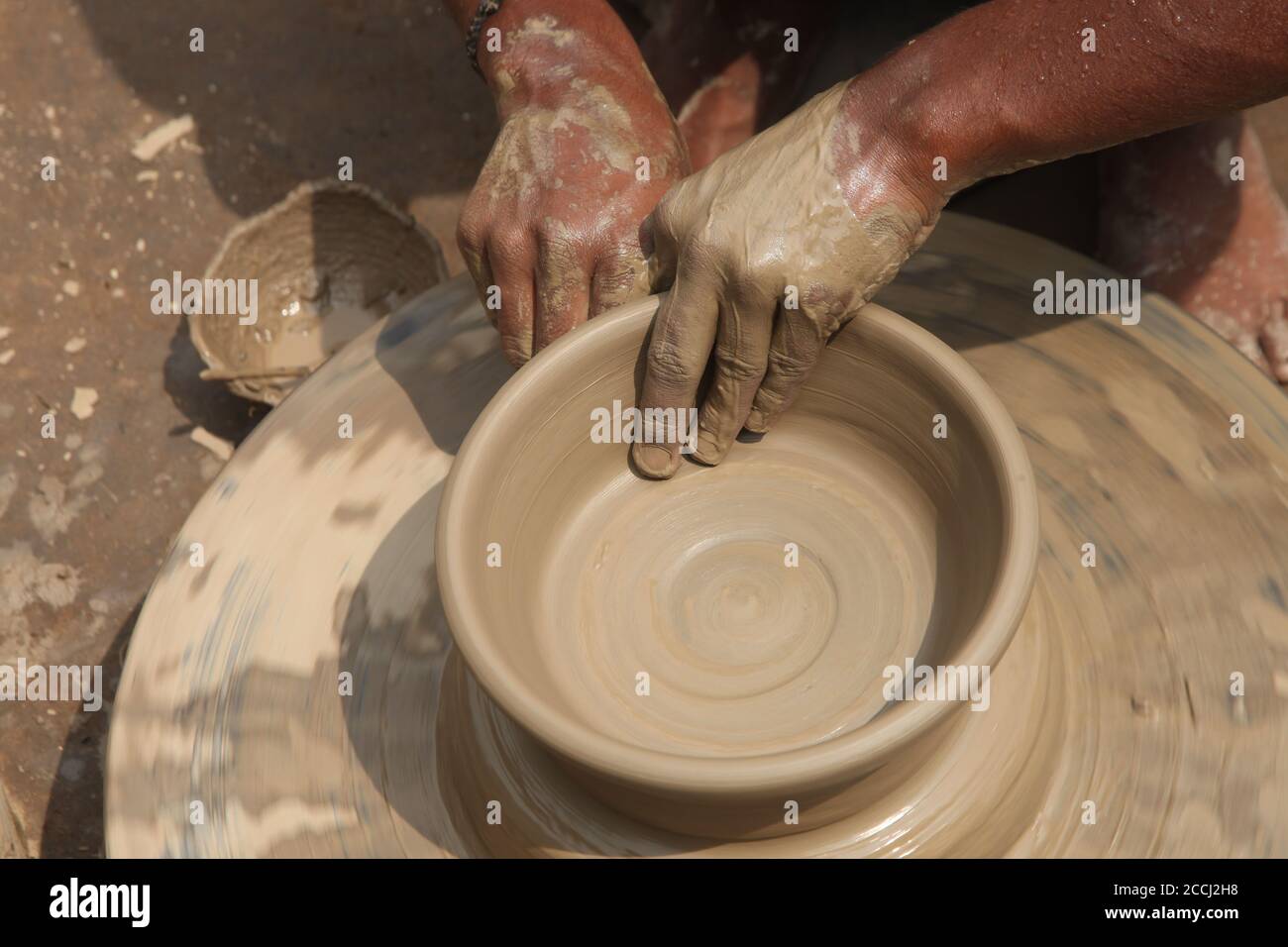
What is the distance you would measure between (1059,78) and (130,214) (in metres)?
2.35

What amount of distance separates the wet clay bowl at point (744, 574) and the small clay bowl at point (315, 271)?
44.8 inches

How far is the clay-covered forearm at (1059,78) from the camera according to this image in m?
1.27

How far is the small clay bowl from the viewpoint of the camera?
2518 millimetres

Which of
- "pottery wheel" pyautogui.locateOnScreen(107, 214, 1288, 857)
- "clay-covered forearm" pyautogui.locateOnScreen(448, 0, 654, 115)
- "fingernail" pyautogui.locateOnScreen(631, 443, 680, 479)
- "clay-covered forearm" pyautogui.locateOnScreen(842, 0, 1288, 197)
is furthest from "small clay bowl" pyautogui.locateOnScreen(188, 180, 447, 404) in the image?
"clay-covered forearm" pyautogui.locateOnScreen(842, 0, 1288, 197)

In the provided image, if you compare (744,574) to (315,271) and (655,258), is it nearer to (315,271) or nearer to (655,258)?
(655,258)

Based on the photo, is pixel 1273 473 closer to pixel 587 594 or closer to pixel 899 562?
pixel 899 562

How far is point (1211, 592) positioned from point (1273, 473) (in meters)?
0.20

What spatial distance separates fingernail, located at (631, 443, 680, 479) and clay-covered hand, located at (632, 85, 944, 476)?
9 centimetres

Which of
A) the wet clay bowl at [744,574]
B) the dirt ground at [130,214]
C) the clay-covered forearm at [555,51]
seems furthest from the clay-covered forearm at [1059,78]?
the dirt ground at [130,214]

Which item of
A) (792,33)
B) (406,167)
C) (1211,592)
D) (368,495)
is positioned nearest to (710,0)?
(792,33)

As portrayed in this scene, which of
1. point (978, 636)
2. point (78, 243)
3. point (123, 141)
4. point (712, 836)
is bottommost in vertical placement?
point (712, 836)

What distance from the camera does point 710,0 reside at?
234 centimetres

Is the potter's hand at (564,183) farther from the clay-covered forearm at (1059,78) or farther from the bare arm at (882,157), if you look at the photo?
the clay-covered forearm at (1059,78)

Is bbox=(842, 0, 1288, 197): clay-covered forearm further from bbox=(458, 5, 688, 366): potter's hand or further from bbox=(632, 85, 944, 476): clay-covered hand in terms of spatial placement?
bbox=(458, 5, 688, 366): potter's hand
